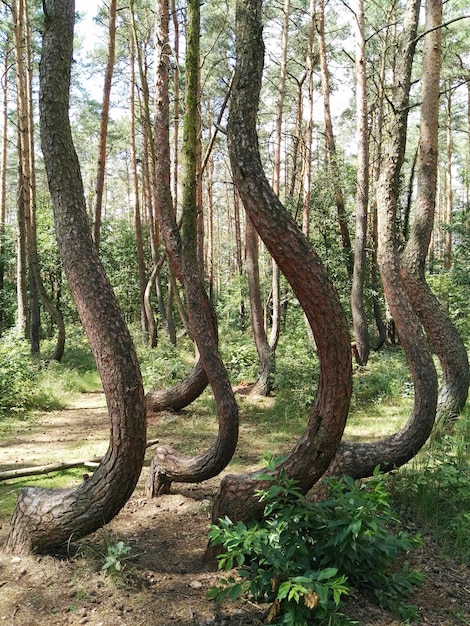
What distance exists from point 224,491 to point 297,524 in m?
0.90

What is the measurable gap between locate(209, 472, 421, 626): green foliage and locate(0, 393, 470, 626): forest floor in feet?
0.59

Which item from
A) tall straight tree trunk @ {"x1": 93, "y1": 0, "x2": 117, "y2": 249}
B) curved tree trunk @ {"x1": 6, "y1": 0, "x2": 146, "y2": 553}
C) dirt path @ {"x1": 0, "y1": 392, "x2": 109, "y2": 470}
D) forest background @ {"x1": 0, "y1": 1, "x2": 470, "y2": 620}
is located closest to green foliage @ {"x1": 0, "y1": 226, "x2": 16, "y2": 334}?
forest background @ {"x1": 0, "y1": 1, "x2": 470, "y2": 620}

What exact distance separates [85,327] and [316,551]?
7.32ft

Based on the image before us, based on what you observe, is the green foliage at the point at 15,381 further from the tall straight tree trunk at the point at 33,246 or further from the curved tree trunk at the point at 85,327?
the curved tree trunk at the point at 85,327

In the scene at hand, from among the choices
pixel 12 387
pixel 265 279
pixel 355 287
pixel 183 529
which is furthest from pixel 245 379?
pixel 265 279

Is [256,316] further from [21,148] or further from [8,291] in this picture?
[8,291]

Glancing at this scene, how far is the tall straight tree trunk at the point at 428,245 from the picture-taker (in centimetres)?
640

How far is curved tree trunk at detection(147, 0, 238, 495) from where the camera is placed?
16.6 ft

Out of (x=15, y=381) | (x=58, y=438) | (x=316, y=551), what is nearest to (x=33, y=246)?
(x=15, y=381)

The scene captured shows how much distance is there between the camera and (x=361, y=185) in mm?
12055

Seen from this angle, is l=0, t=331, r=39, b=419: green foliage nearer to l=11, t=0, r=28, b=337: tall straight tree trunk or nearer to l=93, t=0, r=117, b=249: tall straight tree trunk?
l=11, t=0, r=28, b=337: tall straight tree trunk

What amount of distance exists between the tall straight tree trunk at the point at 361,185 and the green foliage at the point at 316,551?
8991 mm

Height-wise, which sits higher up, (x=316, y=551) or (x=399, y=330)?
(x=399, y=330)

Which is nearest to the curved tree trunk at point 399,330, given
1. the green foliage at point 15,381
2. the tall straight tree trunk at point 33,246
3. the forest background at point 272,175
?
the forest background at point 272,175
